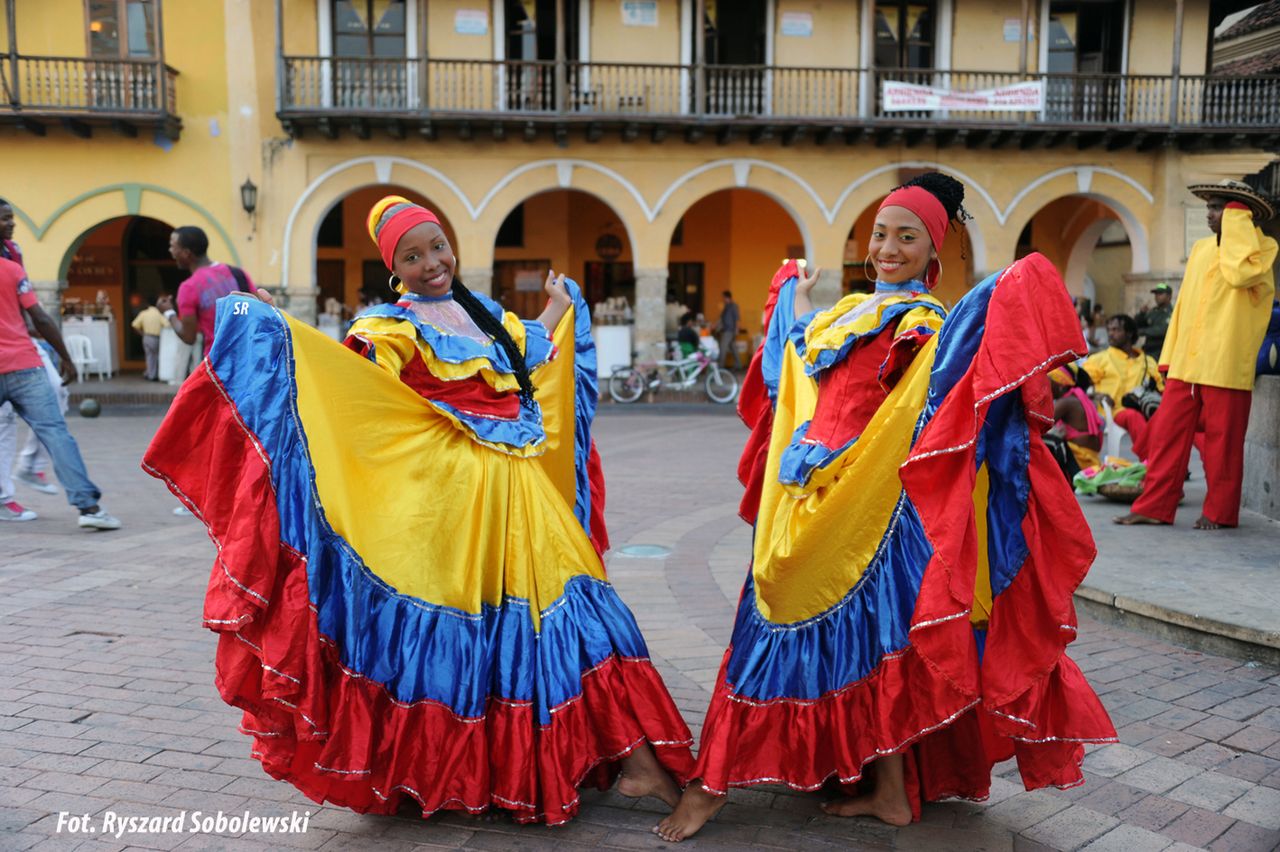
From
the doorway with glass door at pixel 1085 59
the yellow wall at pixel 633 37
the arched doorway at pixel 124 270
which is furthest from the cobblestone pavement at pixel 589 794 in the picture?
Result: the arched doorway at pixel 124 270

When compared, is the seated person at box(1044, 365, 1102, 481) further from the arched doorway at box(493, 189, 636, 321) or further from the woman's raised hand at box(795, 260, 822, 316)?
the arched doorway at box(493, 189, 636, 321)

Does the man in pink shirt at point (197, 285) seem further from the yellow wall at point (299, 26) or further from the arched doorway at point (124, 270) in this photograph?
the arched doorway at point (124, 270)

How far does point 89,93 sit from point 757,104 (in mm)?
11768

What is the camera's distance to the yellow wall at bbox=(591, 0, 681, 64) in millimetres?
20266

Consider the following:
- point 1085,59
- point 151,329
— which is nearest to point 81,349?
point 151,329

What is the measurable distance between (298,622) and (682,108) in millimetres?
18537

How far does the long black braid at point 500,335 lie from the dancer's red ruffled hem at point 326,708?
0.88 m

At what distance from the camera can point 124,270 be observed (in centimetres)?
2378

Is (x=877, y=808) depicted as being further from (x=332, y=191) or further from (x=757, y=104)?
(x=757, y=104)

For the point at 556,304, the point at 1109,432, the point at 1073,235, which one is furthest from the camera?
the point at 1073,235

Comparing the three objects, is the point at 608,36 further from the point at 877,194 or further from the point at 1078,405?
the point at 1078,405

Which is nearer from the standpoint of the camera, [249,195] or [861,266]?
[249,195]

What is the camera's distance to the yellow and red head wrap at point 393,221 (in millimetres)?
3342

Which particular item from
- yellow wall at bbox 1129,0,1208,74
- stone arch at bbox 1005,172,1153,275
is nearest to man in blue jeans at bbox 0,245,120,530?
stone arch at bbox 1005,172,1153,275
